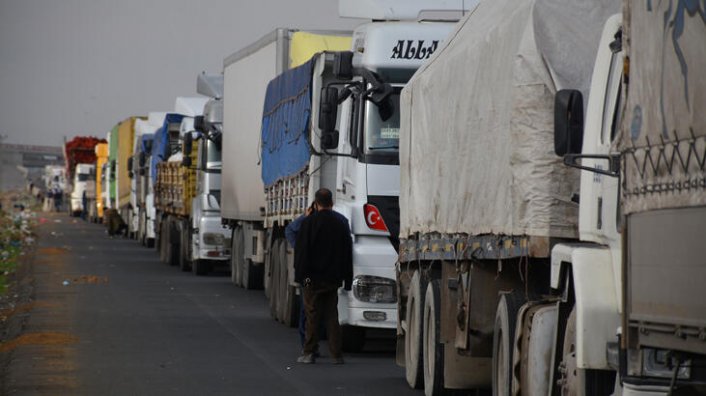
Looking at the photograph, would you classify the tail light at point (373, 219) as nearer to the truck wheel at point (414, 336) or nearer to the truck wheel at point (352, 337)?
the truck wheel at point (352, 337)

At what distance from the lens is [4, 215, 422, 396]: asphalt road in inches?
572

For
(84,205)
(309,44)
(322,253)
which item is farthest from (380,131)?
(84,205)

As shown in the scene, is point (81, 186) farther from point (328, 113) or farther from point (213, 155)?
point (328, 113)

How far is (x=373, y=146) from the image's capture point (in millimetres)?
17453

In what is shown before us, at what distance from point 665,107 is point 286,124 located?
50.9 ft

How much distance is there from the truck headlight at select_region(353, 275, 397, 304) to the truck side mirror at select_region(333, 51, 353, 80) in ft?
7.27

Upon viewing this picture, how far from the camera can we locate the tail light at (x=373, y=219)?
17406 mm

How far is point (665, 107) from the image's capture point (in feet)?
25.0

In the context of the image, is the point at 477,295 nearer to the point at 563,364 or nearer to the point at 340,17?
the point at 563,364

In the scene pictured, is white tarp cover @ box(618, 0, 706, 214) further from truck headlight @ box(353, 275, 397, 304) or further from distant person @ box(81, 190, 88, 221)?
distant person @ box(81, 190, 88, 221)

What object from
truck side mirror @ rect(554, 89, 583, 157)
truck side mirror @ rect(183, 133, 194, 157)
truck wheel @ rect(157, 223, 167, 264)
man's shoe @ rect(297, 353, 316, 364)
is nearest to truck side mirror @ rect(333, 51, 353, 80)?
man's shoe @ rect(297, 353, 316, 364)

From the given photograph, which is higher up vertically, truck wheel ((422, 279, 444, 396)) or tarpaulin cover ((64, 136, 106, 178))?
tarpaulin cover ((64, 136, 106, 178))

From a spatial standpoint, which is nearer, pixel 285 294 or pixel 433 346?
pixel 433 346

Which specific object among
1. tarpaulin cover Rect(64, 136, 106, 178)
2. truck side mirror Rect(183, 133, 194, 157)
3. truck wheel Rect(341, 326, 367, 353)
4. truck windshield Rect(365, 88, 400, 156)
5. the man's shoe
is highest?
tarpaulin cover Rect(64, 136, 106, 178)
